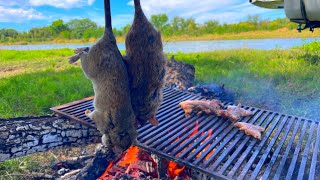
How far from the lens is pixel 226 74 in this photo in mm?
9211

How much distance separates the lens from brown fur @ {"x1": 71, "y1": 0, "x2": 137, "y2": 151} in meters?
2.35

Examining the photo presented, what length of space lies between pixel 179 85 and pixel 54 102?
3.17 m

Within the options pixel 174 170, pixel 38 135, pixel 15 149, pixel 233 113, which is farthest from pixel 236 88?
pixel 15 149

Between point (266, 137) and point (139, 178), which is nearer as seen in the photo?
point (139, 178)

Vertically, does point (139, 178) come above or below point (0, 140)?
below

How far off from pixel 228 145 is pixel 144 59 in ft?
6.49

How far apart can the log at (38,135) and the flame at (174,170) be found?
149cm

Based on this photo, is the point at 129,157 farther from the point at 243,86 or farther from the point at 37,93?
the point at 243,86

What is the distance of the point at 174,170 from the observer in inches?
137

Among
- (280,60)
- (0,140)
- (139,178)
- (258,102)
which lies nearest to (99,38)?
(139,178)

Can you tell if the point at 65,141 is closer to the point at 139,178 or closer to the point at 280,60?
the point at 139,178

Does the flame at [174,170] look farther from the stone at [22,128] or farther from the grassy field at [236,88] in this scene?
the stone at [22,128]

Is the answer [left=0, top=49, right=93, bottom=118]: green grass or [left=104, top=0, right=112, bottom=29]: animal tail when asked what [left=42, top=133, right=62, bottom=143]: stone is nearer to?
[left=0, top=49, right=93, bottom=118]: green grass

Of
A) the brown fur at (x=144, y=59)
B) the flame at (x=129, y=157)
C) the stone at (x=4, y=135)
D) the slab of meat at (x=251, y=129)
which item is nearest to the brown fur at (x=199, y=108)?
the slab of meat at (x=251, y=129)
